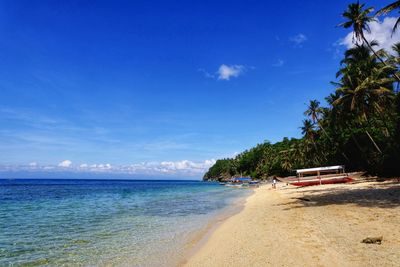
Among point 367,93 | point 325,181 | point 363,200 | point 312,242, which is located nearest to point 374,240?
point 312,242

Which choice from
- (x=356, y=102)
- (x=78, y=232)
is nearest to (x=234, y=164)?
(x=356, y=102)

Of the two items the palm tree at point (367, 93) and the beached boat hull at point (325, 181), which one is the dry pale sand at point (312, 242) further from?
the beached boat hull at point (325, 181)

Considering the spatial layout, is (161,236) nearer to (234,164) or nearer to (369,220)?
(369,220)

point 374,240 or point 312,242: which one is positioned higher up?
point 374,240

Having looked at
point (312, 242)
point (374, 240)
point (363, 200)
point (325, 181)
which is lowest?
point (312, 242)

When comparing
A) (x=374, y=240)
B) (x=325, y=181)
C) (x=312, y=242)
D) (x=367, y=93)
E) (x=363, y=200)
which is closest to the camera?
(x=374, y=240)

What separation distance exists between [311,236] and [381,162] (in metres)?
28.1

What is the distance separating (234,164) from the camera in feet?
519

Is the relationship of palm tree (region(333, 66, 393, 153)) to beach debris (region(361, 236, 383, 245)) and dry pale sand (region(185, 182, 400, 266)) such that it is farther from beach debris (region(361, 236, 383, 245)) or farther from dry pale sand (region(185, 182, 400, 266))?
beach debris (region(361, 236, 383, 245))

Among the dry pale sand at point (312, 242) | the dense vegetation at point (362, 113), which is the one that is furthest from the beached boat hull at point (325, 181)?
the dry pale sand at point (312, 242)

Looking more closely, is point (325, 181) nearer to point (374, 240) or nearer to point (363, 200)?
point (363, 200)

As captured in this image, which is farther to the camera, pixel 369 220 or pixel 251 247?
pixel 369 220

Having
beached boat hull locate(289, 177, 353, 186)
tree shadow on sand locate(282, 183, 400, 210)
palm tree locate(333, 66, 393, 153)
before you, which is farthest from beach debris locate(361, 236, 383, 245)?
beached boat hull locate(289, 177, 353, 186)

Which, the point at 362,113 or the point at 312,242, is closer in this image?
the point at 312,242
